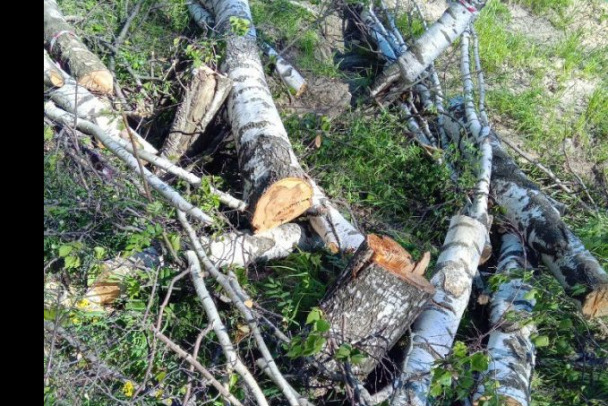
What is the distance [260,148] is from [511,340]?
1.82m

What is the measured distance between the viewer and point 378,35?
6.02 meters

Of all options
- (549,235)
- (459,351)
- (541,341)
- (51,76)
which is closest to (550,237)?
(549,235)

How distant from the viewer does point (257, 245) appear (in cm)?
380

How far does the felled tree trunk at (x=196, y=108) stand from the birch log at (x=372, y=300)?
1.71 metres

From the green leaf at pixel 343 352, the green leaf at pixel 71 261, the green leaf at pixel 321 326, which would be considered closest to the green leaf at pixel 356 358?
the green leaf at pixel 343 352

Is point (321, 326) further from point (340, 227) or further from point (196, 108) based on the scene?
point (196, 108)

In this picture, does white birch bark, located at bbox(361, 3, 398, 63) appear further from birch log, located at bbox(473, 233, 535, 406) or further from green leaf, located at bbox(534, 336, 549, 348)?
green leaf, located at bbox(534, 336, 549, 348)

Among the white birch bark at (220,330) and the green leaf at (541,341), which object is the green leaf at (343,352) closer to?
the white birch bark at (220,330)

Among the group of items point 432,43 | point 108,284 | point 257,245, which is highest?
point 432,43

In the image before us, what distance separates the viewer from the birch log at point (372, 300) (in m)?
3.22
